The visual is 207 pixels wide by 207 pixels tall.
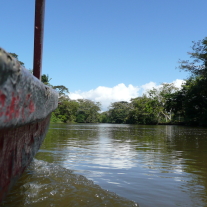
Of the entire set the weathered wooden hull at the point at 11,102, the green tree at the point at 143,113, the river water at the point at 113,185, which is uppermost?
the green tree at the point at 143,113

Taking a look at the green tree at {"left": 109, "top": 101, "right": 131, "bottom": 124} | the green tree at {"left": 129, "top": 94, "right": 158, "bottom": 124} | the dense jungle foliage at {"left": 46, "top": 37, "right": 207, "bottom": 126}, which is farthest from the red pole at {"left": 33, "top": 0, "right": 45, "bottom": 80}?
the green tree at {"left": 109, "top": 101, "right": 131, "bottom": 124}

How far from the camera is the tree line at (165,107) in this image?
30562 mm

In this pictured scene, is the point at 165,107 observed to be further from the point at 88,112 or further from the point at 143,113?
the point at 88,112

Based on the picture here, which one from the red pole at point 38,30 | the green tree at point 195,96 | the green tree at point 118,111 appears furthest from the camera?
the green tree at point 118,111

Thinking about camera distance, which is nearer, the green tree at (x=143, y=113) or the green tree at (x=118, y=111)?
the green tree at (x=143, y=113)

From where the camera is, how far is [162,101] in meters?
47.7

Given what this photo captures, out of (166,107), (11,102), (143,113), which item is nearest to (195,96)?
(166,107)

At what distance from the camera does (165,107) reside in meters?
39.9

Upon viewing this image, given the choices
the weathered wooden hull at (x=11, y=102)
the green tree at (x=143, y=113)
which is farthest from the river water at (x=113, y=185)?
the green tree at (x=143, y=113)

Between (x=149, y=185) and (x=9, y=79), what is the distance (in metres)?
2.29

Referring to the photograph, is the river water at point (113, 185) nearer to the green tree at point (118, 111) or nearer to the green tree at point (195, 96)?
the green tree at point (195, 96)

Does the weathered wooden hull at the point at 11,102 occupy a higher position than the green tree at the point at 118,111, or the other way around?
the green tree at the point at 118,111

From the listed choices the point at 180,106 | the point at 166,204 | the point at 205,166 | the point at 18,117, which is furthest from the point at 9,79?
the point at 180,106

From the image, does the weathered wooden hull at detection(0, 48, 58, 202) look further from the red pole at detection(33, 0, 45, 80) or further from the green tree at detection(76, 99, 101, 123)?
the green tree at detection(76, 99, 101, 123)
